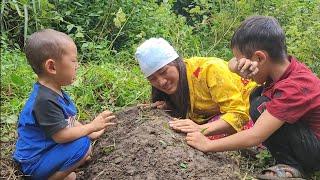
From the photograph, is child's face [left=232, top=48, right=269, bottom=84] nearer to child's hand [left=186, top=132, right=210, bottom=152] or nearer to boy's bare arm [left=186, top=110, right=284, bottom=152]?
boy's bare arm [left=186, top=110, right=284, bottom=152]

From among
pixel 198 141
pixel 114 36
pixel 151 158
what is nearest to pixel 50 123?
pixel 151 158

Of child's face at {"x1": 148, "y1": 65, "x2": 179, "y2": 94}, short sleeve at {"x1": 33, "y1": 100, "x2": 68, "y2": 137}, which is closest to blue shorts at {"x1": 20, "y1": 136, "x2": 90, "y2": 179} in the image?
short sleeve at {"x1": 33, "y1": 100, "x2": 68, "y2": 137}

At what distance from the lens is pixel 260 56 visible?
2.68 metres

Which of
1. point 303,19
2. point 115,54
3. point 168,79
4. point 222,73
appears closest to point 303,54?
point 303,19

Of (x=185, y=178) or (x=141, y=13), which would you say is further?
(x=141, y=13)

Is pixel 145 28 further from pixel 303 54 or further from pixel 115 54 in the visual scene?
pixel 303 54

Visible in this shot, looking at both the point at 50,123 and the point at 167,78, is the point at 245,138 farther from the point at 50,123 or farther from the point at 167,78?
the point at 50,123

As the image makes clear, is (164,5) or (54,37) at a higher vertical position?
(54,37)

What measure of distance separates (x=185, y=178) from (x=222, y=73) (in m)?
0.97

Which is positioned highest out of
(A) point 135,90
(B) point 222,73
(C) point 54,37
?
(C) point 54,37

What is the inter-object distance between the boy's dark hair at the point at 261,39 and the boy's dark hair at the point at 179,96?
0.48m

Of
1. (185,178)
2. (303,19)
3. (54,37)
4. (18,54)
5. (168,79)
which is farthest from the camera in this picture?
(303,19)

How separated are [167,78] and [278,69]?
2.41ft

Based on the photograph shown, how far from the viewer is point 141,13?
17.0 ft
